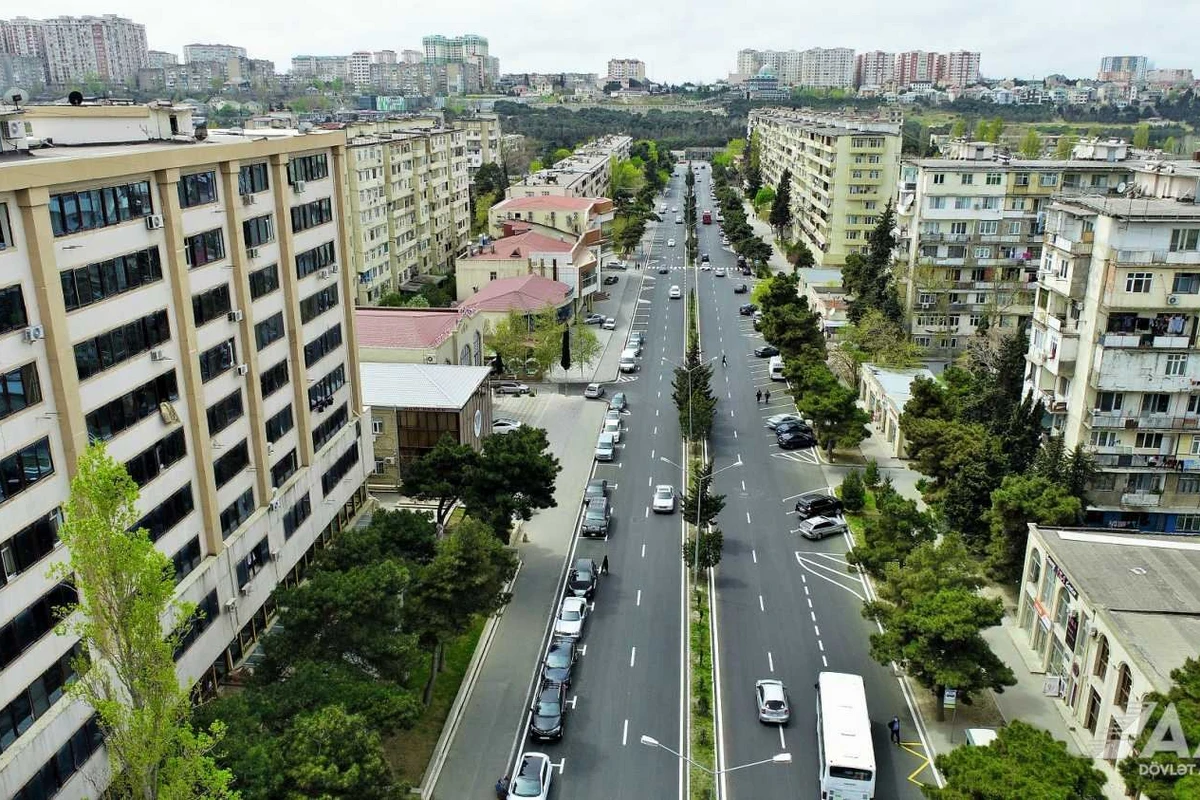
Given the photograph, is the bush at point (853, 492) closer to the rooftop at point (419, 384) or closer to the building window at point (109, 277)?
the rooftop at point (419, 384)

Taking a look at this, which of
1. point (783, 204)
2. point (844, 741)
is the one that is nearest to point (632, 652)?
point (844, 741)

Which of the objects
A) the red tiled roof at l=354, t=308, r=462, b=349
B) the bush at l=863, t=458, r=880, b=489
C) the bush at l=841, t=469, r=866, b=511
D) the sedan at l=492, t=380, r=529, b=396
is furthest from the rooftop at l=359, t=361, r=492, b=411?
the bush at l=863, t=458, r=880, b=489

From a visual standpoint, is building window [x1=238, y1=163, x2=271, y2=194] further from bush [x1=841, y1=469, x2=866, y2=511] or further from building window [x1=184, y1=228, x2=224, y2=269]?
bush [x1=841, y1=469, x2=866, y2=511]

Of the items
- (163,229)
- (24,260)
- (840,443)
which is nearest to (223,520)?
(163,229)

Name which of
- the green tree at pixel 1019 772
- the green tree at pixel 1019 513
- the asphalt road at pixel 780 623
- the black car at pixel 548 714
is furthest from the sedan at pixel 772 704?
the green tree at pixel 1019 513

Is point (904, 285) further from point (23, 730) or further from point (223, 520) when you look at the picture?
point (23, 730)
